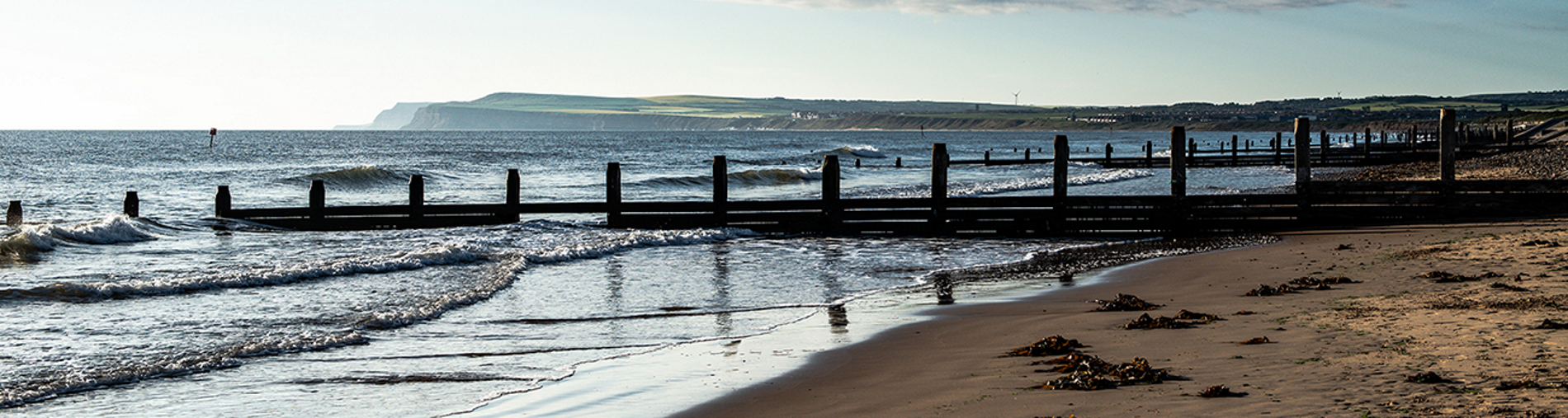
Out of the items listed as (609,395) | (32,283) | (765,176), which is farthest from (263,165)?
(609,395)

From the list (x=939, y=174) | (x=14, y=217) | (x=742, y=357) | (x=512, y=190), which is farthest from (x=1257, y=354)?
(x=14, y=217)

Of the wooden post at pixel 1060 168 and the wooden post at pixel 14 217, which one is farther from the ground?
the wooden post at pixel 1060 168

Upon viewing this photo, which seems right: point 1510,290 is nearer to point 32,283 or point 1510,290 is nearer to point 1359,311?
point 1359,311

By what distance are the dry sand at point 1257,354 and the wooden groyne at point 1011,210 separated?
23.1 feet

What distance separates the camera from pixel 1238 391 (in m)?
6.31

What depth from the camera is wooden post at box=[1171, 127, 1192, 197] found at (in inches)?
830

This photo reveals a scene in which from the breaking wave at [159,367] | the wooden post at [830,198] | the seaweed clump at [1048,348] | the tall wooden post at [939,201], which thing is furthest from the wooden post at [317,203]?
the seaweed clump at [1048,348]

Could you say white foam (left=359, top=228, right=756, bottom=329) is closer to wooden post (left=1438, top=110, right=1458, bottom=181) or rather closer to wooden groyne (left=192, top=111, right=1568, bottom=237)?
wooden groyne (left=192, top=111, right=1568, bottom=237)

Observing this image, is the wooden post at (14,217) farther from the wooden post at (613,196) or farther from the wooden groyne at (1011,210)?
the wooden post at (613,196)

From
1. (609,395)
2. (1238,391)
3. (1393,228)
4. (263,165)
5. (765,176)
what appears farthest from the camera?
(263,165)

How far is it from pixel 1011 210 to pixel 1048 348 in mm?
12825

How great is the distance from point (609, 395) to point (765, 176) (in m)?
46.4

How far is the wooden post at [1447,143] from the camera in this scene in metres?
21.5

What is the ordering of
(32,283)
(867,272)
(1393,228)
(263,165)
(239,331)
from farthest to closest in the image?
(263,165) < (1393,228) < (867,272) < (32,283) < (239,331)
